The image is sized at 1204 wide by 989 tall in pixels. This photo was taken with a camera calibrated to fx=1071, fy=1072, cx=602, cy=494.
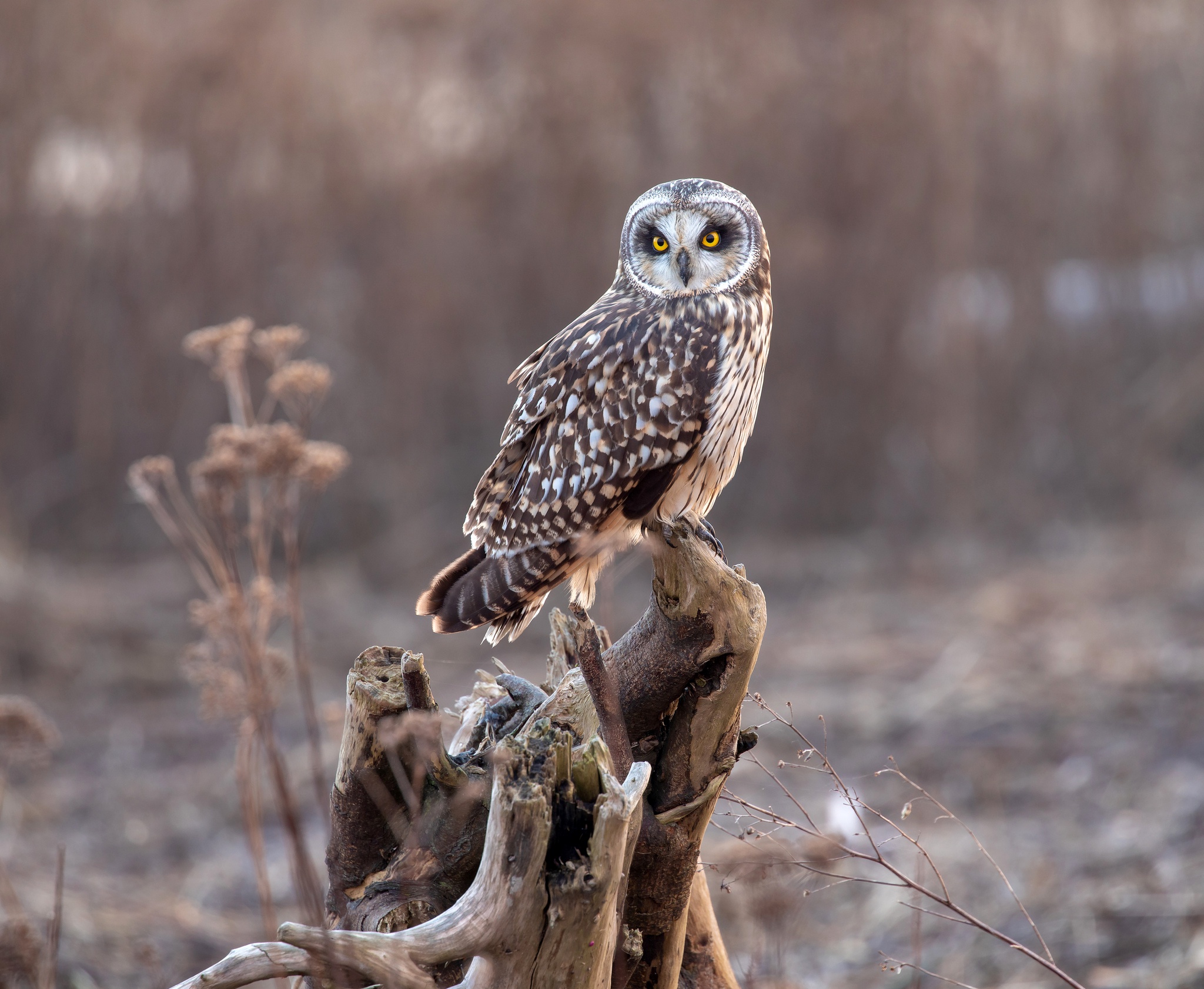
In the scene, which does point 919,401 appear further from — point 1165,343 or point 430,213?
point 430,213

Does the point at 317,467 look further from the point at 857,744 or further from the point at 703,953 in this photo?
the point at 857,744

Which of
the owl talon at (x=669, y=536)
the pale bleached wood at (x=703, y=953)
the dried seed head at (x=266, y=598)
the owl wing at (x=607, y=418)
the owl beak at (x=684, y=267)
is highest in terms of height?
the owl beak at (x=684, y=267)

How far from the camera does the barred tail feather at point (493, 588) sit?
115 inches

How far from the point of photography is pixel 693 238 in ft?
9.77

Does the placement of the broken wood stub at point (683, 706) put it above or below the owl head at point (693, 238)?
below

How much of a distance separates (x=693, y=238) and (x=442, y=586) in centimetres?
120

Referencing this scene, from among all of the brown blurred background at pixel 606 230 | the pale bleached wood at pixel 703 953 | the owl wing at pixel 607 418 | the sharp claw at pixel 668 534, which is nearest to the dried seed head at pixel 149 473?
the owl wing at pixel 607 418

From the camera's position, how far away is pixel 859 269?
8.58m

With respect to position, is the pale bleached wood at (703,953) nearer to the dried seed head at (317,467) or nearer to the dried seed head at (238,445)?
the dried seed head at (317,467)

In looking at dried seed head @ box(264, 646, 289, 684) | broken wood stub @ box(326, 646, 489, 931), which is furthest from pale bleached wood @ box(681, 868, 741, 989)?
dried seed head @ box(264, 646, 289, 684)

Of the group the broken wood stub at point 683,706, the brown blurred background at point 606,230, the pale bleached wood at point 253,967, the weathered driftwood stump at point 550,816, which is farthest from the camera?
the brown blurred background at point 606,230

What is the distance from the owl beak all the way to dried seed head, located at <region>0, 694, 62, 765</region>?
1961mm

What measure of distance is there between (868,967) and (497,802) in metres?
2.80

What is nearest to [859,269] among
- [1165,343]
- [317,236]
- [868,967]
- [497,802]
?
[1165,343]
